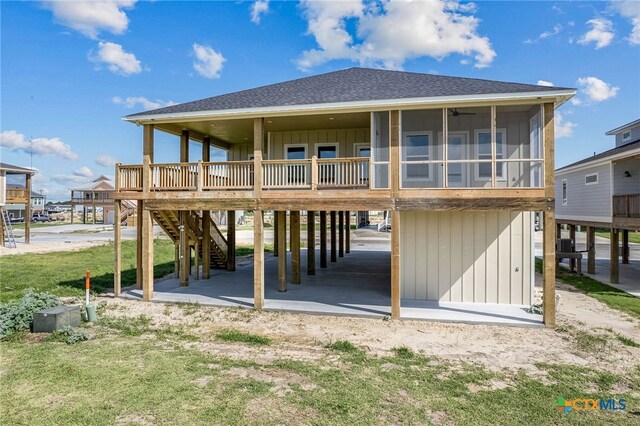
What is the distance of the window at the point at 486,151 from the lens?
10.5m

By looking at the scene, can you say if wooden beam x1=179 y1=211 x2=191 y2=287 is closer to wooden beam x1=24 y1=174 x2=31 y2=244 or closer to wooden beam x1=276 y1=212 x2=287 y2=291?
wooden beam x1=276 y1=212 x2=287 y2=291

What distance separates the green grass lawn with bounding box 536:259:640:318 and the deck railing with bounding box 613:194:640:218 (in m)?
2.96

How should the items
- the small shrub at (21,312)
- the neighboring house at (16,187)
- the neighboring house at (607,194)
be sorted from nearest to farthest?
the small shrub at (21,312)
the neighboring house at (607,194)
the neighboring house at (16,187)

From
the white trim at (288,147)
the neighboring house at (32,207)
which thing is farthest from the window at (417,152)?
the neighboring house at (32,207)

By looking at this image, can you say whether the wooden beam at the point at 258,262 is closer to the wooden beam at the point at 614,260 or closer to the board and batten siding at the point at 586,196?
the wooden beam at the point at 614,260

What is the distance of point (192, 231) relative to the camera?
45.8 ft

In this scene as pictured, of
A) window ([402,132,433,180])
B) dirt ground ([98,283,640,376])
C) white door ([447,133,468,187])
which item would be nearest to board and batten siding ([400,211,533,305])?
white door ([447,133,468,187])

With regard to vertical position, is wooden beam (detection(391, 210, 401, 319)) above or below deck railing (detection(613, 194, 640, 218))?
below

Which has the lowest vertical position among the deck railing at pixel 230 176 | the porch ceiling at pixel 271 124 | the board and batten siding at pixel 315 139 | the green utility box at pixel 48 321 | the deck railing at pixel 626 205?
the green utility box at pixel 48 321

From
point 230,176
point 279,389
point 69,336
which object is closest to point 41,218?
point 230,176

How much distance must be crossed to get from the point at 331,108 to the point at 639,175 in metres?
14.4

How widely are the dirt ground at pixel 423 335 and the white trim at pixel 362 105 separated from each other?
551cm

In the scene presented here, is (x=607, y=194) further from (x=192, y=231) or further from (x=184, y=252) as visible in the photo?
(x=184, y=252)

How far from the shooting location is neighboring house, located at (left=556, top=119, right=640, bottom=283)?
14.6 meters
